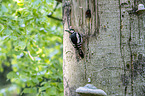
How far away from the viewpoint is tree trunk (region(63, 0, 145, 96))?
94cm

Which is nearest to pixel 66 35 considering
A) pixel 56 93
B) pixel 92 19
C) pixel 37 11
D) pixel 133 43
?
pixel 92 19

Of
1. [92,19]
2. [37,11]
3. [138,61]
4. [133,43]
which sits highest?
[37,11]

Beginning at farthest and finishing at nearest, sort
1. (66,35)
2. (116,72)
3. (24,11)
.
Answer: (24,11) → (66,35) → (116,72)

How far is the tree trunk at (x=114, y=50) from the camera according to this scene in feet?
3.10

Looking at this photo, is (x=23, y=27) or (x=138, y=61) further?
(x=23, y=27)

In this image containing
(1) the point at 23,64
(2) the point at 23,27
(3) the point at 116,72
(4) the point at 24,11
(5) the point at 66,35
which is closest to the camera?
(3) the point at 116,72

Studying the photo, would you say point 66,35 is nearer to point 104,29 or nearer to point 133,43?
point 104,29

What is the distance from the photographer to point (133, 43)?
952 mm

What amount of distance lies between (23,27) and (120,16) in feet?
4.75

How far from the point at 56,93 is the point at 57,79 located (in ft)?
0.72

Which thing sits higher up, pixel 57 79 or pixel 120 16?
pixel 120 16

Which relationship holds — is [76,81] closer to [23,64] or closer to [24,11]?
[24,11]

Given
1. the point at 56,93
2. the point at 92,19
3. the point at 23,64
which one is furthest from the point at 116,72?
the point at 23,64

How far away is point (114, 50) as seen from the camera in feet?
3.13
